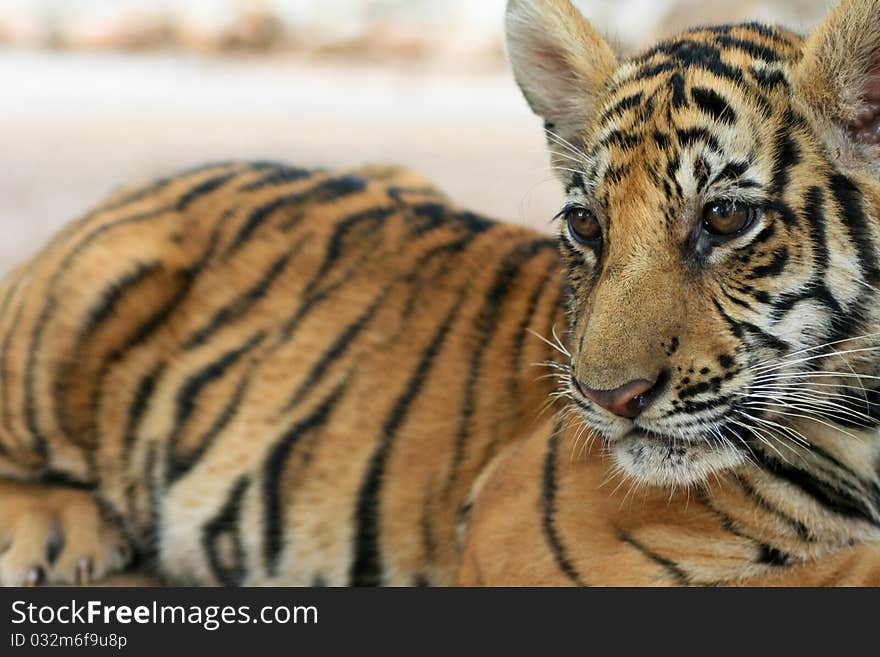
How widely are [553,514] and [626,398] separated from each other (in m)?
0.45

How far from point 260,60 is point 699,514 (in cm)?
715

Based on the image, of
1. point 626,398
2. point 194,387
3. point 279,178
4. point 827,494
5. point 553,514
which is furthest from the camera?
point 279,178

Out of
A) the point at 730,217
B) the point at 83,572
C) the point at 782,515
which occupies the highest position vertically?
the point at 730,217

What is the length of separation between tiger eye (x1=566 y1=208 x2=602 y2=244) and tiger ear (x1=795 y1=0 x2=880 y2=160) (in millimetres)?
371

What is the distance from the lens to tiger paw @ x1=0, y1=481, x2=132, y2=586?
2543mm

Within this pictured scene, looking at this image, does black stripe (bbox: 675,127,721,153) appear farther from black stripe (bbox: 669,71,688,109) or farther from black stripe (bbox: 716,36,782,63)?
black stripe (bbox: 716,36,782,63)

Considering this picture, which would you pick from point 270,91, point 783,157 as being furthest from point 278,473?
point 270,91

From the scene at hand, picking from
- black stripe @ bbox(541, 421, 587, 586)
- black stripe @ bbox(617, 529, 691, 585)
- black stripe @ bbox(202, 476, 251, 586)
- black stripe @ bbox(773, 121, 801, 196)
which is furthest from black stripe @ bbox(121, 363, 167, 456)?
black stripe @ bbox(773, 121, 801, 196)

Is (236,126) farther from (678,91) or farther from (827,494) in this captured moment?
(827,494)

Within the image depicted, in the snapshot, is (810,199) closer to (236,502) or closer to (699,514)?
(699,514)

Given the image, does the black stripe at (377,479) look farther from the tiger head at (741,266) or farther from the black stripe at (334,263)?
the tiger head at (741,266)

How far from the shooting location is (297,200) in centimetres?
277

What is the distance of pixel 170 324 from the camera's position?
8.82 feet

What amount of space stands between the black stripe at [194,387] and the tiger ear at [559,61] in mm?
873
